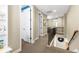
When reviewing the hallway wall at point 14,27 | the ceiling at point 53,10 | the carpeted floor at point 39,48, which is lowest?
the carpeted floor at point 39,48

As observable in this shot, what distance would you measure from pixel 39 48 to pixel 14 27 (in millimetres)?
568

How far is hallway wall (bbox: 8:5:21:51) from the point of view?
1.69m

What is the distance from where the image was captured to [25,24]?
6.01ft

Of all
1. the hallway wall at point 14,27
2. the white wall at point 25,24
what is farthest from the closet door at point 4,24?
the white wall at point 25,24

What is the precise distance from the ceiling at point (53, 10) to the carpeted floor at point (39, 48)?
437 millimetres

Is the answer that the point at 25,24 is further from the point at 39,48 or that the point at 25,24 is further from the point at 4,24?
the point at 39,48

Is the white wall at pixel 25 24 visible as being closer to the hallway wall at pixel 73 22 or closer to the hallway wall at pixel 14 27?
the hallway wall at pixel 14 27

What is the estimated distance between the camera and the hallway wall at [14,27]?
1.69 meters

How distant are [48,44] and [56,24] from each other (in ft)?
1.29

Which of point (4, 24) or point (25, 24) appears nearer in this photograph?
point (4, 24)

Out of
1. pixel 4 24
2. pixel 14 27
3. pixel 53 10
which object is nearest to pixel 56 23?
pixel 53 10

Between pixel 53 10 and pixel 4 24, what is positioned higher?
pixel 53 10

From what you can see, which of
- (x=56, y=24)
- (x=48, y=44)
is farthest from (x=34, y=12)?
(x=48, y=44)
